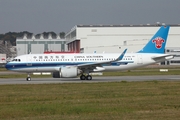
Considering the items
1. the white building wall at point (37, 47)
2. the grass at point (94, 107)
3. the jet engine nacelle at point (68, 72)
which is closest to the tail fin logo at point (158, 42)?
the jet engine nacelle at point (68, 72)

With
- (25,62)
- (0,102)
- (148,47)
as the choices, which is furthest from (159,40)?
(0,102)

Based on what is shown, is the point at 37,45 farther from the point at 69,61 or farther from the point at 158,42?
the point at 69,61

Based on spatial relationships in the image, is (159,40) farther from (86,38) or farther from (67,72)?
(86,38)

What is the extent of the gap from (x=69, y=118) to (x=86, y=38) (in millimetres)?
92920

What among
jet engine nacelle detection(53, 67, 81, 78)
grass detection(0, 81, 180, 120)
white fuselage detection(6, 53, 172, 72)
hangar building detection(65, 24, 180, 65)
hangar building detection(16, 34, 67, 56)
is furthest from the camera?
hangar building detection(16, 34, 67, 56)

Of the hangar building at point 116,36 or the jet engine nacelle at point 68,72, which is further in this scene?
the hangar building at point 116,36

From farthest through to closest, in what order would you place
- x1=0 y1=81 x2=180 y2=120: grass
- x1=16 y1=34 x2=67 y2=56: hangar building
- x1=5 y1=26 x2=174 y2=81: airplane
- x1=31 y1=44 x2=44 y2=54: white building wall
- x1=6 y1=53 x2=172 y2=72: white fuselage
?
x1=31 y1=44 x2=44 y2=54: white building wall
x1=16 y1=34 x2=67 y2=56: hangar building
x1=6 y1=53 x2=172 y2=72: white fuselage
x1=5 y1=26 x2=174 y2=81: airplane
x1=0 y1=81 x2=180 y2=120: grass

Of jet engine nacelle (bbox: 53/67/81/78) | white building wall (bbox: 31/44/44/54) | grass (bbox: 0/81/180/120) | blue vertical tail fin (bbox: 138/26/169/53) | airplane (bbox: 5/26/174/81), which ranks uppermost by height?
white building wall (bbox: 31/44/44/54)

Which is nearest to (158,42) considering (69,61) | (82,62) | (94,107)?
(82,62)

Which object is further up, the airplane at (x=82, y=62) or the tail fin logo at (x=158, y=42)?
the tail fin logo at (x=158, y=42)

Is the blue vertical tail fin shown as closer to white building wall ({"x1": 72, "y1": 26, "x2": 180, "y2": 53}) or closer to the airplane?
the airplane

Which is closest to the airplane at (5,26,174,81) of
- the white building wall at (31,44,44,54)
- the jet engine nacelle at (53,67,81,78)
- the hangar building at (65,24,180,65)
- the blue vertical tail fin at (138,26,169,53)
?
the blue vertical tail fin at (138,26,169,53)

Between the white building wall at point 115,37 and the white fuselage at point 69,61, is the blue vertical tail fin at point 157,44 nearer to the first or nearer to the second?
the white fuselage at point 69,61

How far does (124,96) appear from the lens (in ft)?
68.2
